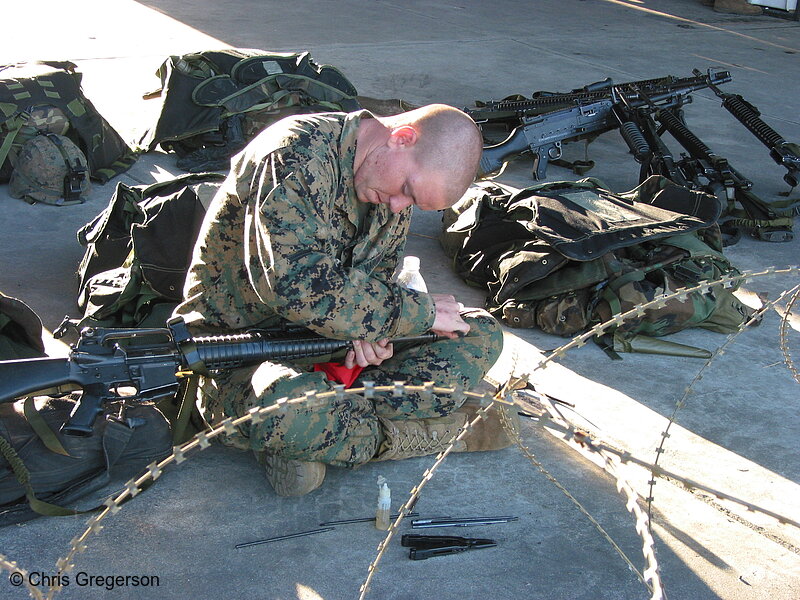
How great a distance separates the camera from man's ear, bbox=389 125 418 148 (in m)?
2.61

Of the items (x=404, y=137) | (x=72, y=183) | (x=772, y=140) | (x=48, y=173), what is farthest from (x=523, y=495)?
(x=772, y=140)

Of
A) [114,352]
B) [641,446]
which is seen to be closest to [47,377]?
[114,352]

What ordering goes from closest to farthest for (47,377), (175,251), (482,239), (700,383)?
(47,377), (175,251), (700,383), (482,239)

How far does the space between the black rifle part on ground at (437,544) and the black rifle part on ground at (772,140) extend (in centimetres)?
421

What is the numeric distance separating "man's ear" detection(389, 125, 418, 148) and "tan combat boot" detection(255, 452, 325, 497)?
3.39 feet

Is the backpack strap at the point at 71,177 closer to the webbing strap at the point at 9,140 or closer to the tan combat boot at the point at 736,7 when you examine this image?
the webbing strap at the point at 9,140

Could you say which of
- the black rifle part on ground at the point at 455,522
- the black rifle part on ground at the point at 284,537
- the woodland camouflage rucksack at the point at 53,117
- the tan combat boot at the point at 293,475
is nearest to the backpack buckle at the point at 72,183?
the woodland camouflage rucksack at the point at 53,117

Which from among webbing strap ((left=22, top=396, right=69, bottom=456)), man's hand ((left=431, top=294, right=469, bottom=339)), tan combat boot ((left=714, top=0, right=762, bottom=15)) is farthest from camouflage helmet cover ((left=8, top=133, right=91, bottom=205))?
tan combat boot ((left=714, top=0, right=762, bottom=15))

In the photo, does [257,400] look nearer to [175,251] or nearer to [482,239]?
[175,251]

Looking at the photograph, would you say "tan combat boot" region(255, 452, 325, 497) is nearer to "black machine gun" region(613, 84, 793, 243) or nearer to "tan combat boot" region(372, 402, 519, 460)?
"tan combat boot" region(372, 402, 519, 460)

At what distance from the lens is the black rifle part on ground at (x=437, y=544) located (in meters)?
2.61

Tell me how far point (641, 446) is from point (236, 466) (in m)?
1.51

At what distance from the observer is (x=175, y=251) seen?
3.58 meters

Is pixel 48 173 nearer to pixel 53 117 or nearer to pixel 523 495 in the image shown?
pixel 53 117
